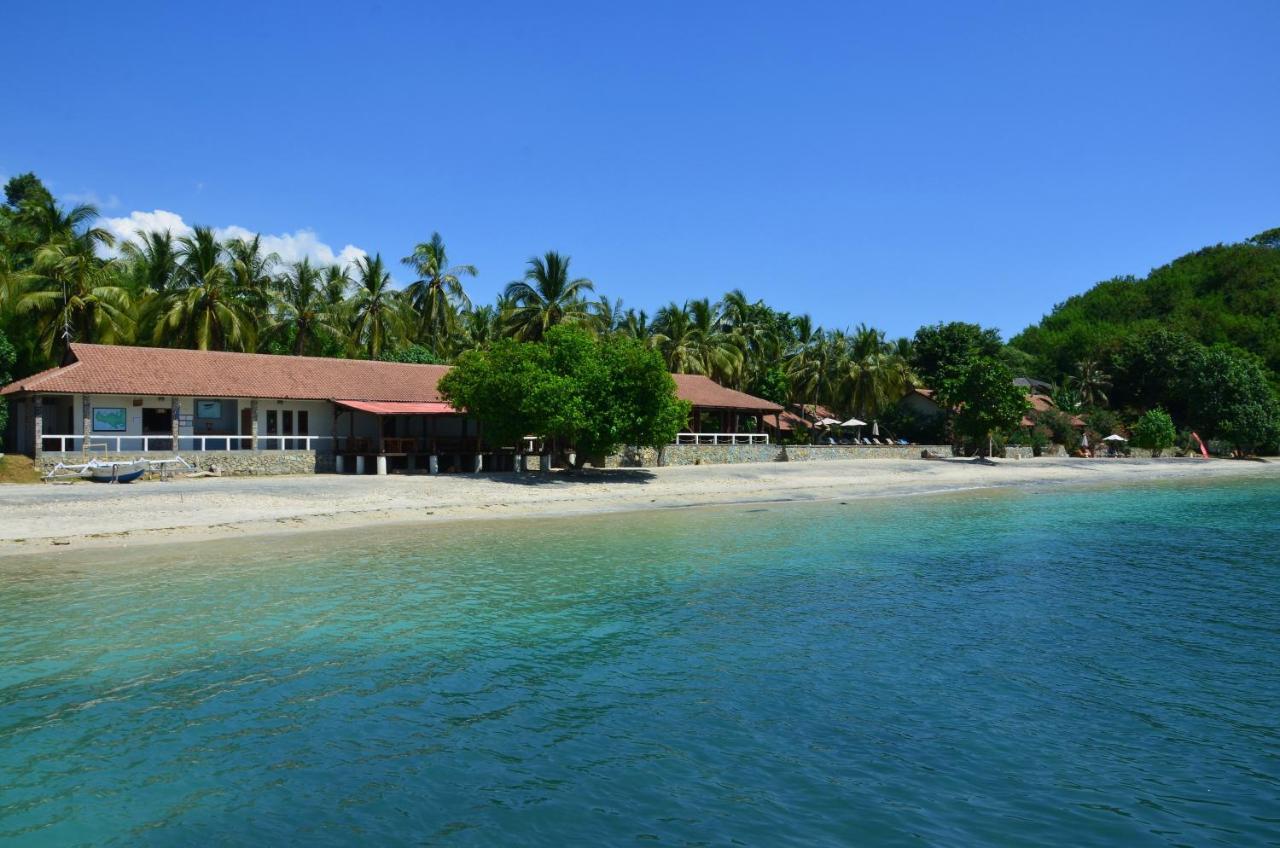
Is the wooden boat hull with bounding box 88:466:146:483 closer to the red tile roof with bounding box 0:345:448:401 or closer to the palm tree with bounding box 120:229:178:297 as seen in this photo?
the red tile roof with bounding box 0:345:448:401

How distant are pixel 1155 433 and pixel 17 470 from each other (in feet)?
195

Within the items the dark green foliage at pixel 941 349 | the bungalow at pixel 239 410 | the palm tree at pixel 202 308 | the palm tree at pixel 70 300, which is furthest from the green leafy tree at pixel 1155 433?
the palm tree at pixel 70 300

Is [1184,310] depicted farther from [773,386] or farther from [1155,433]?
[773,386]

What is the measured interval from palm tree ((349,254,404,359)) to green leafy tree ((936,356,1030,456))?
29.8m

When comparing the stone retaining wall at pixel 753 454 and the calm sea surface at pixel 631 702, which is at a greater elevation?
the stone retaining wall at pixel 753 454

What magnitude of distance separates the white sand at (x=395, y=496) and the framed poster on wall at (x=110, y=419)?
14.3ft

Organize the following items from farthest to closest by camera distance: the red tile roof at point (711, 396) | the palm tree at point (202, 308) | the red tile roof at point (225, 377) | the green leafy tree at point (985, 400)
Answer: the green leafy tree at point (985, 400), the red tile roof at point (711, 396), the palm tree at point (202, 308), the red tile roof at point (225, 377)

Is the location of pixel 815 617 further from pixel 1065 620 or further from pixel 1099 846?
pixel 1099 846

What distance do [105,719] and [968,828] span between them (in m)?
7.42

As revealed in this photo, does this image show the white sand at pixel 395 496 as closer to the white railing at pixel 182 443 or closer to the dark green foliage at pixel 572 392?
the dark green foliage at pixel 572 392

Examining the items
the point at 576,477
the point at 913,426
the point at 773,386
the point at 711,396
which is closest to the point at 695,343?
the point at 773,386

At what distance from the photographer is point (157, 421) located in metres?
29.2

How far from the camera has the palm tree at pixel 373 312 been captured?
42.9 meters

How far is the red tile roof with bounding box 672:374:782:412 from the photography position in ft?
134
